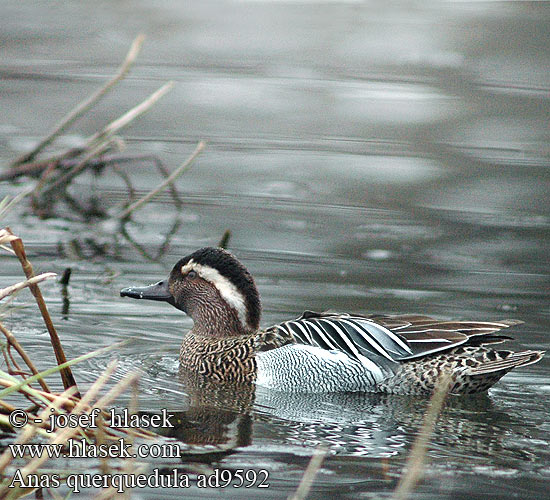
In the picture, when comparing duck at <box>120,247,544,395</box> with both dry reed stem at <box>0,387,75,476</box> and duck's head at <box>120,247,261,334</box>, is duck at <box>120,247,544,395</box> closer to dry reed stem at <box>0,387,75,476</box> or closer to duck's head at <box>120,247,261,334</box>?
duck's head at <box>120,247,261,334</box>

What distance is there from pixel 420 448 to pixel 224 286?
3237mm

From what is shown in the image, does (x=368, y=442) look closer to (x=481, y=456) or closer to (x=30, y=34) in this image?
(x=481, y=456)

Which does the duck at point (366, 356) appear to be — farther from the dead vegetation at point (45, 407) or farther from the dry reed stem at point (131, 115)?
the dry reed stem at point (131, 115)

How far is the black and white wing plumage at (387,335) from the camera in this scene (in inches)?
271

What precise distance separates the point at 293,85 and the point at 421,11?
4.26 meters

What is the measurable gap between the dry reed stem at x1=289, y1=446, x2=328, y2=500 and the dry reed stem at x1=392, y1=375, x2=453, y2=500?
0.37 m

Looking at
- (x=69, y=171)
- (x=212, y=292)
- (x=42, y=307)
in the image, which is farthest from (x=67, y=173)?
(x=42, y=307)

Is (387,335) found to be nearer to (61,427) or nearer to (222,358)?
(222,358)

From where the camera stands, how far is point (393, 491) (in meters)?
4.96

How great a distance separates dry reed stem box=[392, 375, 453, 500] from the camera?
13.3 feet

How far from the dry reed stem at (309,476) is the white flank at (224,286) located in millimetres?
2151

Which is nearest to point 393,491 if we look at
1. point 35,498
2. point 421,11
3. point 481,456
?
point 481,456

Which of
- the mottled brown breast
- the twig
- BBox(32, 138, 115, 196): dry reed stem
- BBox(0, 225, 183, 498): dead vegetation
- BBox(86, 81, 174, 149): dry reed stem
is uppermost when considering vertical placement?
BBox(86, 81, 174, 149): dry reed stem

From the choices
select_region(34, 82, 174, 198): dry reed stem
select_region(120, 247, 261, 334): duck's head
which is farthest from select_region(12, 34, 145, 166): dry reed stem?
select_region(120, 247, 261, 334): duck's head
